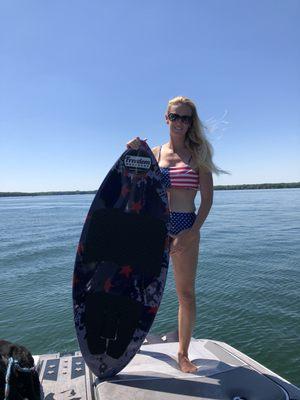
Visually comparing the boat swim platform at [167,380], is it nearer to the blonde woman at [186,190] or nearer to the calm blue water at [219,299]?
the blonde woman at [186,190]

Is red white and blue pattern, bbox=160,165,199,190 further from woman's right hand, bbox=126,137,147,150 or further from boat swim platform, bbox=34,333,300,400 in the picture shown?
boat swim platform, bbox=34,333,300,400

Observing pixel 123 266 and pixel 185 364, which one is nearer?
pixel 185 364

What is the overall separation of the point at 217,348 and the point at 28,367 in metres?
2.36

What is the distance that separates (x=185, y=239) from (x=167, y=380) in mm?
1346

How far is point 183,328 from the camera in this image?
12.7 ft

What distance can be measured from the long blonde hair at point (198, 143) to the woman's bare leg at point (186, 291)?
0.77 m

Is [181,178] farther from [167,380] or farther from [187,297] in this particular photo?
[167,380]

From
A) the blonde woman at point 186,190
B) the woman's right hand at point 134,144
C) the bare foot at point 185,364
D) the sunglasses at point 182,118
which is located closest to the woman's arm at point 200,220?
the blonde woman at point 186,190

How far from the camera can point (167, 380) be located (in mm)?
3578

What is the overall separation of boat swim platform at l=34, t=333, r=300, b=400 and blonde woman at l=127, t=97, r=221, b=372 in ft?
0.79

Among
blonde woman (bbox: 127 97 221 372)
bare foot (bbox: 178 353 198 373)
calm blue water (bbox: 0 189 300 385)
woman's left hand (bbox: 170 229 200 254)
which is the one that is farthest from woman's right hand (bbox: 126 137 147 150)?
calm blue water (bbox: 0 189 300 385)

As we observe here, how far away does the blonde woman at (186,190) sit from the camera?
3691 mm

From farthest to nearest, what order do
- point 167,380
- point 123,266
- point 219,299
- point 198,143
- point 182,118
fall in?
point 219,299
point 123,266
point 198,143
point 182,118
point 167,380

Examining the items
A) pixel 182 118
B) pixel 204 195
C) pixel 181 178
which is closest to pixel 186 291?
pixel 204 195
